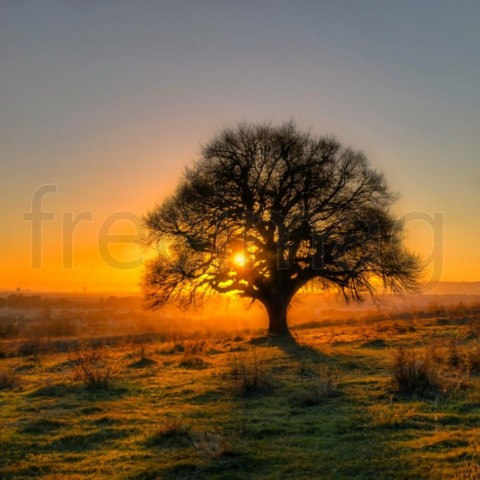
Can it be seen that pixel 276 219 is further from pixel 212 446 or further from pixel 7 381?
pixel 212 446

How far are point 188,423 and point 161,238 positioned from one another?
18876 millimetres

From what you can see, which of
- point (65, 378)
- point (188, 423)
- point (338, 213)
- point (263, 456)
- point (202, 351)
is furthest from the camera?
point (338, 213)

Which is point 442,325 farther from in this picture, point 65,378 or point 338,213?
point 65,378

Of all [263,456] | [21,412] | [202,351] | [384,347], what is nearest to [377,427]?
[263,456]

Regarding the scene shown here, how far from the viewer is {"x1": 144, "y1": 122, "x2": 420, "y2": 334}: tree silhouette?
25672 mm

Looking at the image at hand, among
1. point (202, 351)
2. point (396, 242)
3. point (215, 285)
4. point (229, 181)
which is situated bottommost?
point (202, 351)

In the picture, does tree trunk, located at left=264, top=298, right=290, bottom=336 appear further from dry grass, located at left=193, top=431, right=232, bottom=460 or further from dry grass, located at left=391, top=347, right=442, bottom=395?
dry grass, located at left=193, top=431, right=232, bottom=460

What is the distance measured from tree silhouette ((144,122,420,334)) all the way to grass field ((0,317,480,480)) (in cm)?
1129

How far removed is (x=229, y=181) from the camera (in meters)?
25.8

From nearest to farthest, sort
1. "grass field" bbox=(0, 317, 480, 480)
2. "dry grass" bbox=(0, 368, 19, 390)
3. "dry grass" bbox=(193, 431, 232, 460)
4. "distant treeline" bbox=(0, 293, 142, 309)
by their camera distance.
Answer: "grass field" bbox=(0, 317, 480, 480)
"dry grass" bbox=(193, 431, 232, 460)
"dry grass" bbox=(0, 368, 19, 390)
"distant treeline" bbox=(0, 293, 142, 309)

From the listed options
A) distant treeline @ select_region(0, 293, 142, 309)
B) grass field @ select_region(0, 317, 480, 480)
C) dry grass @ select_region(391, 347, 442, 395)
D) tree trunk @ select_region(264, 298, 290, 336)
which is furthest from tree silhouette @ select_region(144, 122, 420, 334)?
distant treeline @ select_region(0, 293, 142, 309)

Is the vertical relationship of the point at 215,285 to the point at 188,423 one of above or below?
above

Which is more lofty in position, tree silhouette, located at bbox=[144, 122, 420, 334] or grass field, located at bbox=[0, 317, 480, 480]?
tree silhouette, located at bbox=[144, 122, 420, 334]

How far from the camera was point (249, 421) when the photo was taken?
27.9 ft
